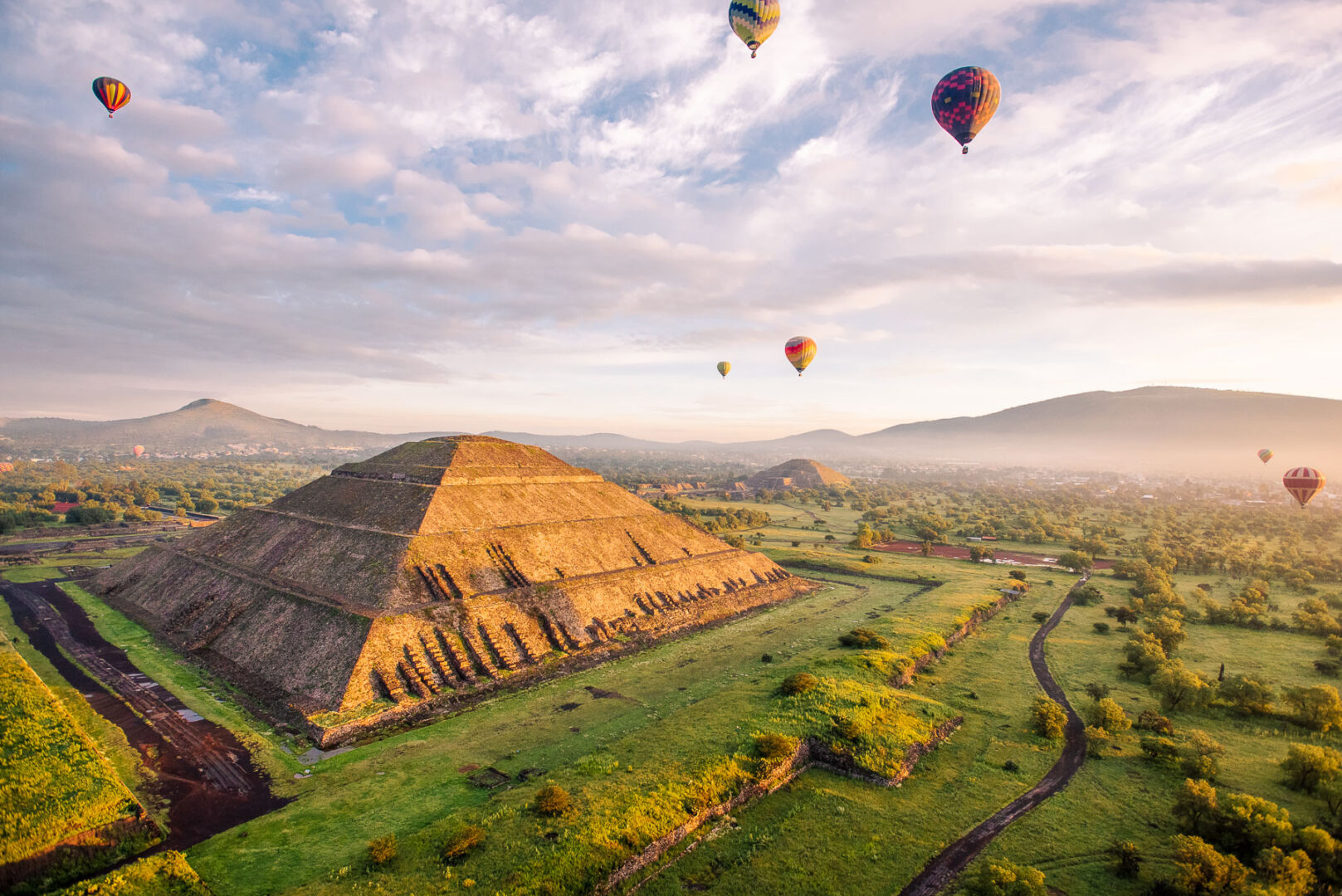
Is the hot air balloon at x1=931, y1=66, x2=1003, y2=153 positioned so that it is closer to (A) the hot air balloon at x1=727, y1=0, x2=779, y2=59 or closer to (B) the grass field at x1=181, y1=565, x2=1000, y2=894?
(A) the hot air balloon at x1=727, y1=0, x2=779, y2=59

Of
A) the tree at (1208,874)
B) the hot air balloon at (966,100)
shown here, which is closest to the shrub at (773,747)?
the tree at (1208,874)

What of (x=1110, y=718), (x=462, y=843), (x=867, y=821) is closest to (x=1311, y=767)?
(x=1110, y=718)

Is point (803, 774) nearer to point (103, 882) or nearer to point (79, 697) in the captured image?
point (103, 882)

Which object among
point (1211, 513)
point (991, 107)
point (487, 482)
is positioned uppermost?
point (991, 107)

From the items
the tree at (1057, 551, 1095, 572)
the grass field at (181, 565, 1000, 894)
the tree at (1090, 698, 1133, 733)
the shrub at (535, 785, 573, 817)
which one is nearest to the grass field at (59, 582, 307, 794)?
the grass field at (181, 565, 1000, 894)

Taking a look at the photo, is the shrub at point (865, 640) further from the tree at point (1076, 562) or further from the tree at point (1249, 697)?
the tree at point (1076, 562)

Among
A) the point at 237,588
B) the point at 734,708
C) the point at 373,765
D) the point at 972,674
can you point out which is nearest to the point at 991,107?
the point at 972,674

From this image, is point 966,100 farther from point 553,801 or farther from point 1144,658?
point 553,801

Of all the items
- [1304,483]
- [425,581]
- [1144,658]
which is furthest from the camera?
[1304,483]
